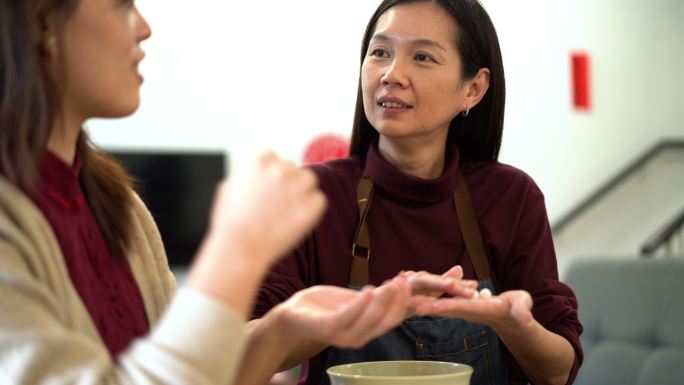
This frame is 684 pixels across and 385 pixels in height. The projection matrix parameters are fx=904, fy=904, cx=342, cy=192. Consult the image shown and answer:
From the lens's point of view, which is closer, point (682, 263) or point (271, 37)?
point (682, 263)

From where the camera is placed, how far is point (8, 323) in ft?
2.54

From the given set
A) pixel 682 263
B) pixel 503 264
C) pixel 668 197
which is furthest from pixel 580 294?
pixel 668 197

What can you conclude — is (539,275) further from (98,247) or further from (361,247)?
(98,247)

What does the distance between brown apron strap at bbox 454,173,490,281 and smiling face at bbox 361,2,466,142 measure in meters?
0.13

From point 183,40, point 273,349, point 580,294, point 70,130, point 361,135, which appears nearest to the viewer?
point 70,130

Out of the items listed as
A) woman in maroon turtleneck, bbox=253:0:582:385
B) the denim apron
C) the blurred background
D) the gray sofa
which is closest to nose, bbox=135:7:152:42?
woman in maroon turtleneck, bbox=253:0:582:385

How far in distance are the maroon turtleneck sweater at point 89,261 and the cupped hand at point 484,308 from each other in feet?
1.15

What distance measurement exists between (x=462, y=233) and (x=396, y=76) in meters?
0.31

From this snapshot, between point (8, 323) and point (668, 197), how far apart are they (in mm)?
5285

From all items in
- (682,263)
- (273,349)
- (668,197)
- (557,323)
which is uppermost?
(273,349)

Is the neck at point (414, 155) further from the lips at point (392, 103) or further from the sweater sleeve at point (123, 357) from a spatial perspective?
the sweater sleeve at point (123, 357)

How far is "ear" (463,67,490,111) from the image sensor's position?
5.77 ft

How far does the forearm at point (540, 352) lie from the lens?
1.41 meters

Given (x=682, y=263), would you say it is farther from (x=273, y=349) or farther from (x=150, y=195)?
(x=150, y=195)
